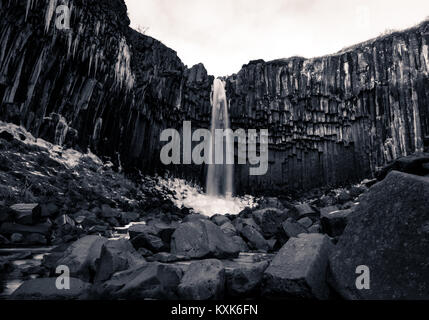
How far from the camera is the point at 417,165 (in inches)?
259

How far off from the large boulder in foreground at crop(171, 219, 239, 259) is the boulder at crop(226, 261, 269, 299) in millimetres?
2339

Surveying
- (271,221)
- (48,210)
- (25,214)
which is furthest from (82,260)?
(271,221)

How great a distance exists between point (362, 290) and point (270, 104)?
28930 mm

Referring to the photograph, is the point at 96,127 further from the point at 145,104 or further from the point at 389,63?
the point at 389,63

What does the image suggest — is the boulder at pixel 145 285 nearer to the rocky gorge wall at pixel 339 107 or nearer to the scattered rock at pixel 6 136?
the scattered rock at pixel 6 136

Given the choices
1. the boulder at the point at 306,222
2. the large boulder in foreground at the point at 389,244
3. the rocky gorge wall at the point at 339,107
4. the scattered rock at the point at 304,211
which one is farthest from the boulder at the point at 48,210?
the rocky gorge wall at the point at 339,107

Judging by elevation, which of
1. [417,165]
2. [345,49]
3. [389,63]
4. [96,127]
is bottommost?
[417,165]

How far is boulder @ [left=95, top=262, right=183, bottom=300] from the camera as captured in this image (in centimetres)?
336

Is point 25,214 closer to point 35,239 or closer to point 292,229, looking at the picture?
point 35,239

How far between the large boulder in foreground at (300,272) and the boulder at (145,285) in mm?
1238

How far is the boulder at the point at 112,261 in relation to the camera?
4238 mm
